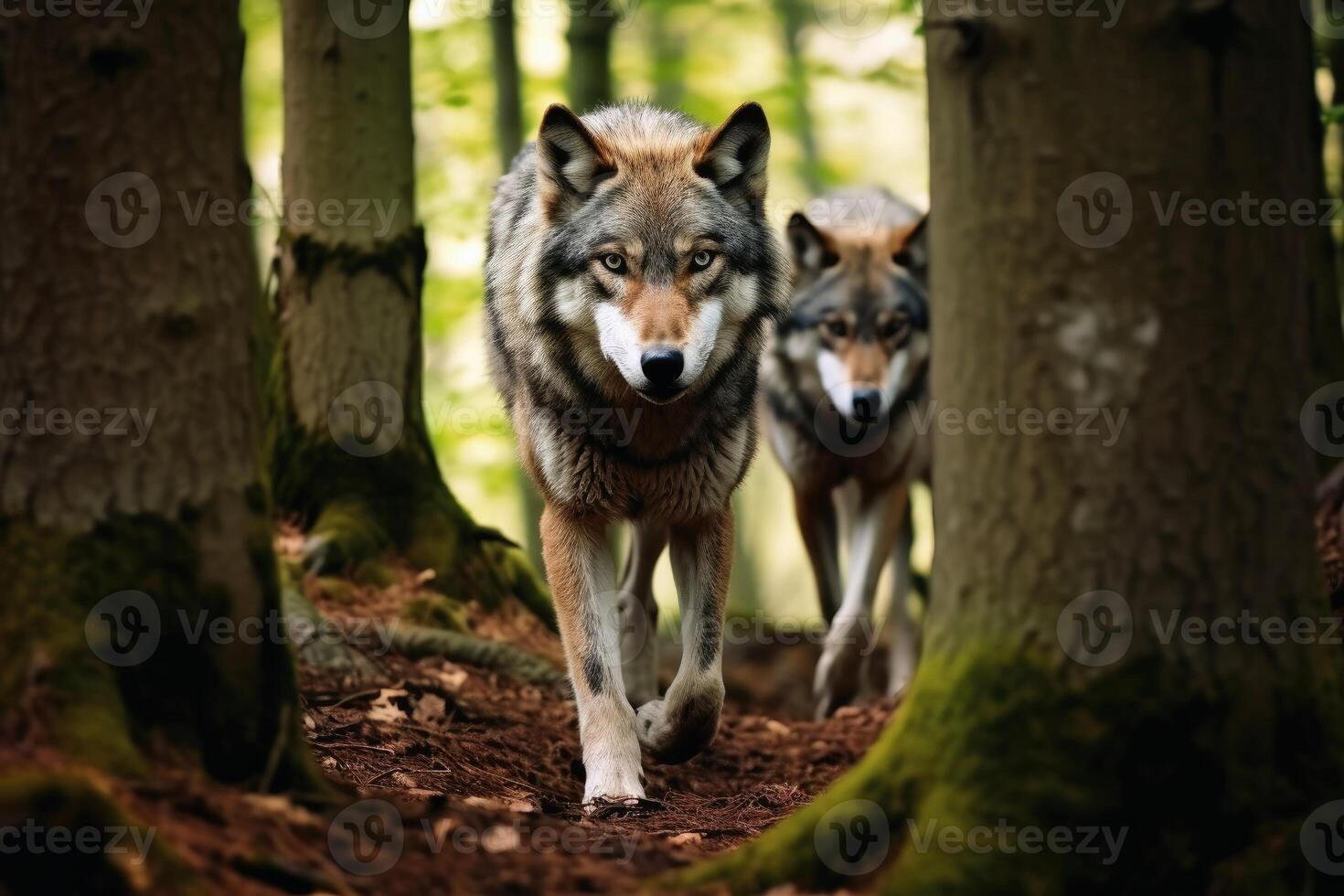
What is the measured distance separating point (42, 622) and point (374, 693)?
106 inches

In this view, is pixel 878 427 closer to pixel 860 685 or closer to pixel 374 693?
pixel 860 685

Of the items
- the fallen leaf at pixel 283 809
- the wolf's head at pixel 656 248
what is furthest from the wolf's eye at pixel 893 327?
the fallen leaf at pixel 283 809

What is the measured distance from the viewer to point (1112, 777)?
9.96 ft

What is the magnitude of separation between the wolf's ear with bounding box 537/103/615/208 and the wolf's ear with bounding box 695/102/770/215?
439 mm

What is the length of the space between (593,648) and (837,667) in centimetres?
313

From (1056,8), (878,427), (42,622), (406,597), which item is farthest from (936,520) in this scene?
(878,427)

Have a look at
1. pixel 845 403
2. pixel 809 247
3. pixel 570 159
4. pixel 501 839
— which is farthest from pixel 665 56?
pixel 501 839

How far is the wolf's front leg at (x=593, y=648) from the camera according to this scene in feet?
16.8

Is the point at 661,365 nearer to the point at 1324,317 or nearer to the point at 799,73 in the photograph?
the point at 1324,317

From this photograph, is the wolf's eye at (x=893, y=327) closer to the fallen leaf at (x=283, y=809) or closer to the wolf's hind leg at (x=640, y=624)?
the wolf's hind leg at (x=640, y=624)

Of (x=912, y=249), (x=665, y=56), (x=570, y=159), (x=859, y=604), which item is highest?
(x=665, y=56)

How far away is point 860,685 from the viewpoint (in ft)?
27.6

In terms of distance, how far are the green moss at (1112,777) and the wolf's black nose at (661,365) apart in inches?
81.6

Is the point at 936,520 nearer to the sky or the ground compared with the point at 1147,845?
nearer to the sky
